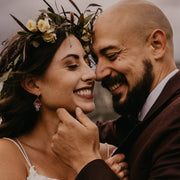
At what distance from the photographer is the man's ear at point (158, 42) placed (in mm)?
3443

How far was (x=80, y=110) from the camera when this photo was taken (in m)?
3.18

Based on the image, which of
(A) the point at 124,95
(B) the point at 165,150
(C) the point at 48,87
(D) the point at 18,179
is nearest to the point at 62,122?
(C) the point at 48,87

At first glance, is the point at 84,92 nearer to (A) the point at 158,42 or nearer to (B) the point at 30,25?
(B) the point at 30,25

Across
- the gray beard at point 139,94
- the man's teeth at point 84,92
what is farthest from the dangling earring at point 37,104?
the gray beard at point 139,94

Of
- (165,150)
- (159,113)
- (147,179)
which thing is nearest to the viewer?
(165,150)

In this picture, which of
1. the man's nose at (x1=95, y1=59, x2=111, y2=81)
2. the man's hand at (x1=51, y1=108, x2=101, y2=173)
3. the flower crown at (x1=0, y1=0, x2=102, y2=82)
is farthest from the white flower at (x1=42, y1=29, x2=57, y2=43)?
the man's hand at (x1=51, y1=108, x2=101, y2=173)

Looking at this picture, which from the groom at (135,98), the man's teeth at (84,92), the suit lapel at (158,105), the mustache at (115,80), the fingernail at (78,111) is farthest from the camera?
the mustache at (115,80)

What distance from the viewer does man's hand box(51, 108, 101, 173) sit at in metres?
2.71

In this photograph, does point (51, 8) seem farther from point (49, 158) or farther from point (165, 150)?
point (165, 150)

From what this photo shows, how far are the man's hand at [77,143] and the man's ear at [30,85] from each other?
66cm

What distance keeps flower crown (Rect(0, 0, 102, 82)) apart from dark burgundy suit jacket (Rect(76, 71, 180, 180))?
1.40m

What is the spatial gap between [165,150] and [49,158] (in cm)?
164

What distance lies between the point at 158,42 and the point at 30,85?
173cm

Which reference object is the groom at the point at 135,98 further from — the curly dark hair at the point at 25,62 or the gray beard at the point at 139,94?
the curly dark hair at the point at 25,62
